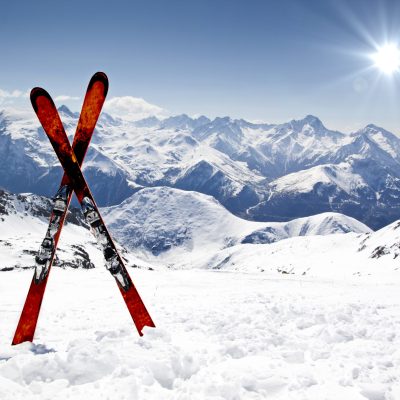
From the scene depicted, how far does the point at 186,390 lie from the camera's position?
698cm

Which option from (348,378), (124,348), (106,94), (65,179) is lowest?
(124,348)

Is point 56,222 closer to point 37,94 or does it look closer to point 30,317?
point 30,317

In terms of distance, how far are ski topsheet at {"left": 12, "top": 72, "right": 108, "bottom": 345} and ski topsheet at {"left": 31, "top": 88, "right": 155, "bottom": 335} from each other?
0.35 metres

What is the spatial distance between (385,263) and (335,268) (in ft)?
76.6

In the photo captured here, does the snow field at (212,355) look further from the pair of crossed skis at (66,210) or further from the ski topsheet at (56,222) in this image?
the pair of crossed skis at (66,210)

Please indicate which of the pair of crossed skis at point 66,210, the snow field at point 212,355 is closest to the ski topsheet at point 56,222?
the pair of crossed skis at point 66,210

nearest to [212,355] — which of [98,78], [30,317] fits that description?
[30,317]

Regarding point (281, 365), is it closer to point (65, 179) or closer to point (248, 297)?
point (65, 179)

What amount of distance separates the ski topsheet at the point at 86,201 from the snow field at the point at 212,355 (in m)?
0.70

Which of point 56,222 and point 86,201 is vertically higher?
point 86,201

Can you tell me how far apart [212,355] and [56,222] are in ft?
17.6

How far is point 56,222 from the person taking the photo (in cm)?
1034

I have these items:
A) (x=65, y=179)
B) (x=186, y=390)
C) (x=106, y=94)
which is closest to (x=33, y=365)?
(x=186, y=390)

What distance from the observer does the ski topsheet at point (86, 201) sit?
10453 mm
